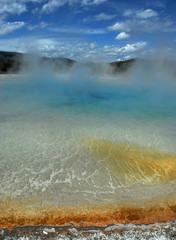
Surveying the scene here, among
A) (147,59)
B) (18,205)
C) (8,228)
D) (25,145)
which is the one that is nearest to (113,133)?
(25,145)

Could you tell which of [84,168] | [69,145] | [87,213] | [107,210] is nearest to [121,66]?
[69,145]

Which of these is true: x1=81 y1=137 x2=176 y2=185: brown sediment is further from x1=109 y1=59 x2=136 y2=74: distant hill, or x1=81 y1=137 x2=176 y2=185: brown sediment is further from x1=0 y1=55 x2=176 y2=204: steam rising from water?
x1=109 y1=59 x2=136 y2=74: distant hill

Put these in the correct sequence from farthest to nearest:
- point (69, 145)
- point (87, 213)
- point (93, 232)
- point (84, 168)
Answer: point (69, 145) < point (84, 168) < point (87, 213) < point (93, 232)

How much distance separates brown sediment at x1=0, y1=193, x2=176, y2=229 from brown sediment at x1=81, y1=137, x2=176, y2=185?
0.90m

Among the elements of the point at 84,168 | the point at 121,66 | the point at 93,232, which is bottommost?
the point at 93,232

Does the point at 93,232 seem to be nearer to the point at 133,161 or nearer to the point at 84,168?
the point at 84,168

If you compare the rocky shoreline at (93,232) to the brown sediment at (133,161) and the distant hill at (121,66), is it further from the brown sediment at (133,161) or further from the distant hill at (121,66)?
the distant hill at (121,66)

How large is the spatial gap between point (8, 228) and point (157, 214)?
2985mm

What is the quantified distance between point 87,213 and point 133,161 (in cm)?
259

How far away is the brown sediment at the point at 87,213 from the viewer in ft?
11.9

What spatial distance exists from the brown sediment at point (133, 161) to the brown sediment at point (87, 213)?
2.94 ft

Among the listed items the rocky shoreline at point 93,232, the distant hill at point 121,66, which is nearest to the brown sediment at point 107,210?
the rocky shoreline at point 93,232

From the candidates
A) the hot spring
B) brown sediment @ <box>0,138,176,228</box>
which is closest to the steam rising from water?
the hot spring

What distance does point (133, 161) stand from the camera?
5.91 metres
